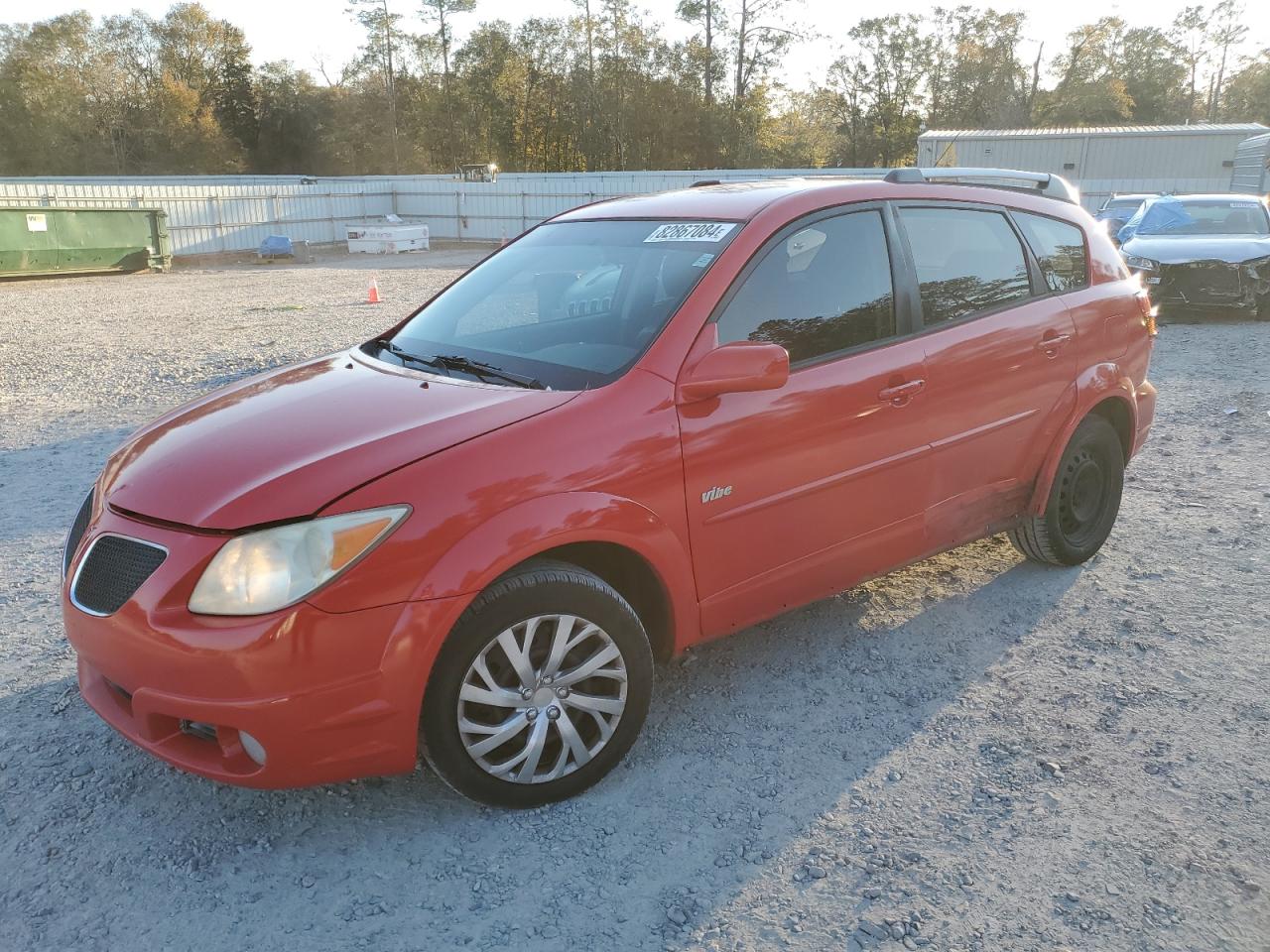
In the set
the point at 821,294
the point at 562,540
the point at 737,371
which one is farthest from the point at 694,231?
the point at 562,540

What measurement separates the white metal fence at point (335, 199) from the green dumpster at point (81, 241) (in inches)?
81.6

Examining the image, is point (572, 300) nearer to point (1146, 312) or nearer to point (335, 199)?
point (1146, 312)

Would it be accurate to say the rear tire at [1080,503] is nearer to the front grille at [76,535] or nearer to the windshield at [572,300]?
the windshield at [572,300]

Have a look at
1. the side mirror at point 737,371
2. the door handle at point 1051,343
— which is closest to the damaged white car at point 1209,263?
the door handle at point 1051,343

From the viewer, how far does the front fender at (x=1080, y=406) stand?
4.32 metres

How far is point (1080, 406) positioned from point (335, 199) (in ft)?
105

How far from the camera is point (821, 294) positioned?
352 centimetres

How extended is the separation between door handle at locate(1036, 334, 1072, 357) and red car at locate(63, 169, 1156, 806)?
14 mm

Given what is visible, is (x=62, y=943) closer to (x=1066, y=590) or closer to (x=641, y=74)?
(x=1066, y=590)

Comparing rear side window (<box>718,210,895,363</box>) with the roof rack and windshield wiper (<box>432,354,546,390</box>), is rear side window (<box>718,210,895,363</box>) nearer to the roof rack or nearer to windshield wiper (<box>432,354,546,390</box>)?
windshield wiper (<box>432,354,546,390</box>)

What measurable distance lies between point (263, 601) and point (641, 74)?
181ft

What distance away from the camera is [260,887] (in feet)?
8.63

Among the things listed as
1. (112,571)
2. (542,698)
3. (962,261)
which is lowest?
(542,698)

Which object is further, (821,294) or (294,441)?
(821,294)
